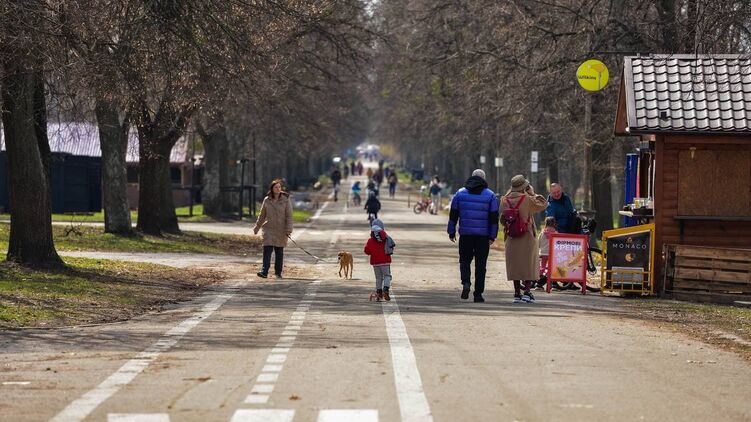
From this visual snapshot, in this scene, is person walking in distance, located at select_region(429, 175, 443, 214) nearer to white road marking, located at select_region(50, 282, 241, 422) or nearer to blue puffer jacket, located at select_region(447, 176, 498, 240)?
blue puffer jacket, located at select_region(447, 176, 498, 240)

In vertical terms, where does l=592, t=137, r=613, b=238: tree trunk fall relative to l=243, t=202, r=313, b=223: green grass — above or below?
above

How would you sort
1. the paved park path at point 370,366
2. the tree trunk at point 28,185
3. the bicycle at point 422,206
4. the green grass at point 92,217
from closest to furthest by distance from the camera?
the paved park path at point 370,366 → the tree trunk at point 28,185 → the green grass at point 92,217 → the bicycle at point 422,206

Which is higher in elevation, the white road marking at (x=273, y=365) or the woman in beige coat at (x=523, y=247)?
the woman in beige coat at (x=523, y=247)

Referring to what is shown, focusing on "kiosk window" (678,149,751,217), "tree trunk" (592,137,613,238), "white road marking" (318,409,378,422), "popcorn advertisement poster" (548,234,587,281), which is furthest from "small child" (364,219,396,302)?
"tree trunk" (592,137,613,238)

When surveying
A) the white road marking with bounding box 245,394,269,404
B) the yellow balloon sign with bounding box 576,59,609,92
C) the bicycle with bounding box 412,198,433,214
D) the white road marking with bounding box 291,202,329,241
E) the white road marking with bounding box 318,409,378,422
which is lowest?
the white road marking with bounding box 291,202,329,241

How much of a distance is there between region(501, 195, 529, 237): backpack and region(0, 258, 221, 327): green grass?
15.1 feet

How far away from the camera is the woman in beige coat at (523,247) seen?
18.8 metres

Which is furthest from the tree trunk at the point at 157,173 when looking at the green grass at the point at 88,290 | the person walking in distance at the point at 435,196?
the person walking in distance at the point at 435,196

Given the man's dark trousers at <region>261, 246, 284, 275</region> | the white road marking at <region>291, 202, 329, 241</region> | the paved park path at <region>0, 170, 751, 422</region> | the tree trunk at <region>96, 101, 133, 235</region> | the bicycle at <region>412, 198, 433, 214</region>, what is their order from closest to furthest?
the paved park path at <region>0, 170, 751, 422</region> < the man's dark trousers at <region>261, 246, 284, 275</region> < the tree trunk at <region>96, 101, 133, 235</region> < the white road marking at <region>291, 202, 329, 241</region> < the bicycle at <region>412, 198, 433, 214</region>

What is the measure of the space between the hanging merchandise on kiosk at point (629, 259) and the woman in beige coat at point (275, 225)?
232 inches

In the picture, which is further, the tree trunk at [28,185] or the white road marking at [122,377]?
the tree trunk at [28,185]

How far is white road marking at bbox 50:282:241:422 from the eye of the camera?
9000mm

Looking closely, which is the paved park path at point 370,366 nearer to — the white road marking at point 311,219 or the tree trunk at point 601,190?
the tree trunk at point 601,190

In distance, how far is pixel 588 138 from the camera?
1236 inches
